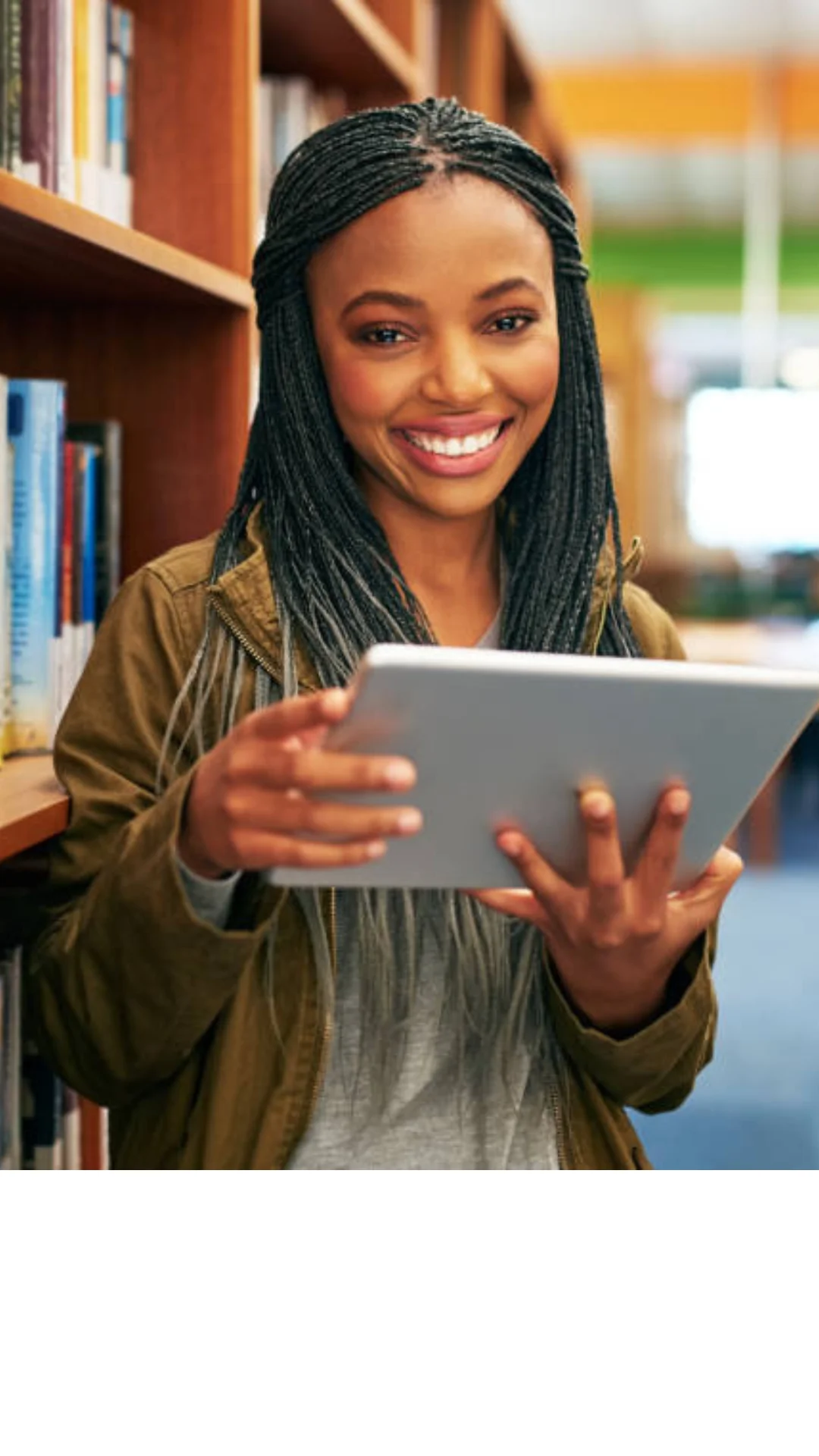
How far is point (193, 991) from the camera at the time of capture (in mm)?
1066

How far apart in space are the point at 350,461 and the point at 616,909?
1.53ft

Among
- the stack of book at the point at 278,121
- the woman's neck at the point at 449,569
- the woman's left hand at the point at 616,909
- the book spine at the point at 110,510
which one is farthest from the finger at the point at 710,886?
the stack of book at the point at 278,121

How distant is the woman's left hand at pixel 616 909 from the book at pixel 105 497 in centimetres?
62

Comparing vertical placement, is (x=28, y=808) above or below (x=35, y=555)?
below

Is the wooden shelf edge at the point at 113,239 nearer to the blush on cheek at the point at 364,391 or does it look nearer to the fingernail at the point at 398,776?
the blush on cheek at the point at 364,391

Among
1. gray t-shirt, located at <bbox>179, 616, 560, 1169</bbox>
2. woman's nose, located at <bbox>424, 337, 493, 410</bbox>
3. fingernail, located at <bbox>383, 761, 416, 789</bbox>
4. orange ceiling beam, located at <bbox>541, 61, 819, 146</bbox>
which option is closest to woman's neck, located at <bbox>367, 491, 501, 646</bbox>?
woman's nose, located at <bbox>424, 337, 493, 410</bbox>

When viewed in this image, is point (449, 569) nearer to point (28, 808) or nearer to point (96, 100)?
point (28, 808)

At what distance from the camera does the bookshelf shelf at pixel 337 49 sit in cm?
194

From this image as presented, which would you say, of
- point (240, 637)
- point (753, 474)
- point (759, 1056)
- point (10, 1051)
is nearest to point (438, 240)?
point (240, 637)

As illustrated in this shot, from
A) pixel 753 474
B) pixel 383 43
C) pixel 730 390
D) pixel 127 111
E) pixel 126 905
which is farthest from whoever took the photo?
pixel 730 390

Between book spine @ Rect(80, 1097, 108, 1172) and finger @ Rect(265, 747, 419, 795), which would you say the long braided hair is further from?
book spine @ Rect(80, 1097, 108, 1172)

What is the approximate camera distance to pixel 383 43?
2.16 meters
